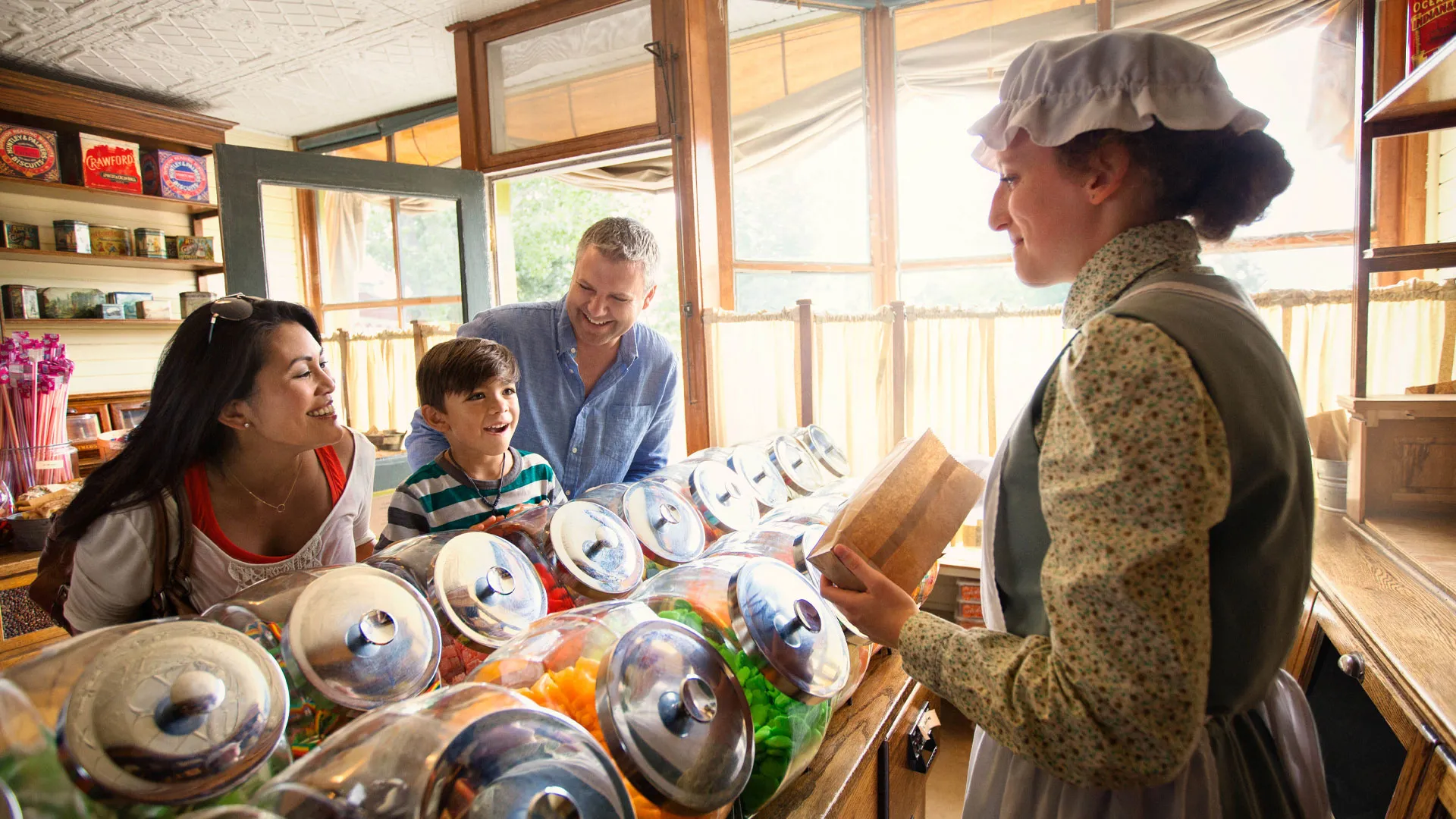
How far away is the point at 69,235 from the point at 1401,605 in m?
6.00

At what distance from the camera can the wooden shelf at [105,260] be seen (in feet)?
13.6

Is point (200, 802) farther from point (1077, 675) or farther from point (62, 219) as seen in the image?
point (62, 219)

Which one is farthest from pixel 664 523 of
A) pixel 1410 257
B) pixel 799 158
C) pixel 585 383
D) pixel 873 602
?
pixel 799 158

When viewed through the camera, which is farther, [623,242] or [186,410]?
[623,242]

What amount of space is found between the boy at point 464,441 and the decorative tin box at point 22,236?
406 centimetres

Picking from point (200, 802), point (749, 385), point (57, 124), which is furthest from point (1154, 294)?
point (57, 124)

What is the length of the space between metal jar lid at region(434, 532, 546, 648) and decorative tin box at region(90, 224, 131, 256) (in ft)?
16.0

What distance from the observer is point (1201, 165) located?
829 millimetres

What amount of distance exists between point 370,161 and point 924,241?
2.38 m

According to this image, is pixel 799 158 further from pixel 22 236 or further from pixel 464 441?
pixel 22 236

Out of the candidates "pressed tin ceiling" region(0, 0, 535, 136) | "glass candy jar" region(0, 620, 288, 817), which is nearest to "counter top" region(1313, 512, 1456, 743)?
"glass candy jar" region(0, 620, 288, 817)

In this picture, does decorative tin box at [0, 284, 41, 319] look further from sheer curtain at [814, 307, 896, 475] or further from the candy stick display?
sheer curtain at [814, 307, 896, 475]

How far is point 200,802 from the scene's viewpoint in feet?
1.99

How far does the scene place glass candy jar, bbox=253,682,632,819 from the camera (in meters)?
0.54
